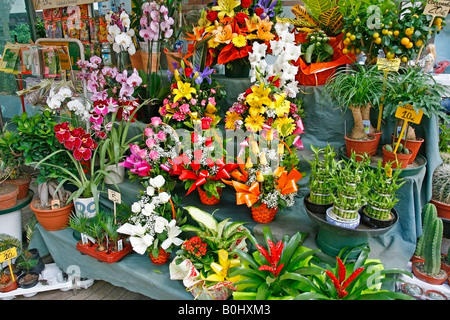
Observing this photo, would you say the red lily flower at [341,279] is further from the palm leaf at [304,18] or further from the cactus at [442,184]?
the palm leaf at [304,18]

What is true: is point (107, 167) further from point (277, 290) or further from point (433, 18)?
point (433, 18)

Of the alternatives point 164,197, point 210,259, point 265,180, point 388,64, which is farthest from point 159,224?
point 388,64

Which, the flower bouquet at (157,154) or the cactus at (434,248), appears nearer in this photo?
the cactus at (434,248)

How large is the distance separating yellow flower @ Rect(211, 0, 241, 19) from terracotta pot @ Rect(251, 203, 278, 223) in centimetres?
118

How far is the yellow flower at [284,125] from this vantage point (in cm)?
169

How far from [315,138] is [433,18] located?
834 millimetres

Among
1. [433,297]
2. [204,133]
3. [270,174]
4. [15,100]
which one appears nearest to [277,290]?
[270,174]

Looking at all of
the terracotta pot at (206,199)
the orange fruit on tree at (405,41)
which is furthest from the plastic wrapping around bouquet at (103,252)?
the orange fruit on tree at (405,41)

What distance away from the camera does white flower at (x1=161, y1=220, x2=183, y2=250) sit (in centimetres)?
170

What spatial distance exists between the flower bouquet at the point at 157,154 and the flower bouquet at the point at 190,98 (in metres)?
0.14

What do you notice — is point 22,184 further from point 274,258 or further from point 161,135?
point 274,258

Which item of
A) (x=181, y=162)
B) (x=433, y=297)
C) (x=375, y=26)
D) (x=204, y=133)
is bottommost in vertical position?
(x=433, y=297)

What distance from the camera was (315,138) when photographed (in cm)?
204

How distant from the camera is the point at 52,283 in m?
2.10
